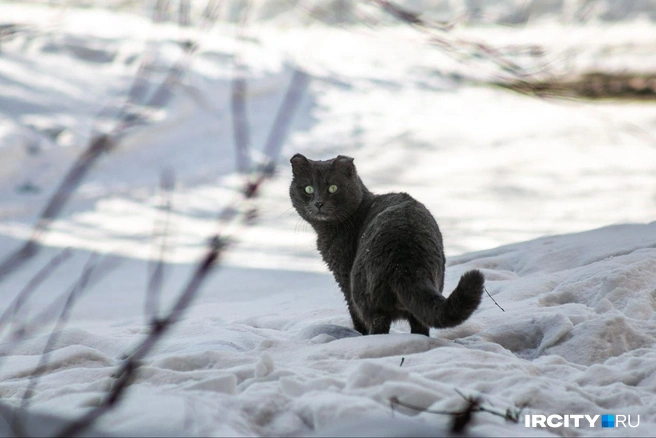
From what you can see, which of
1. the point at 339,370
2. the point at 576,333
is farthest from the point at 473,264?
the point at 339,370

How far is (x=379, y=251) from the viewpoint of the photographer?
8.55 ft

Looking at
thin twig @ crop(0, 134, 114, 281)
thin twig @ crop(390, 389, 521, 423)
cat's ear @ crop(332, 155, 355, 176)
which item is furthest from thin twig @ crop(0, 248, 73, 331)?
cat's ear @ crop(332, 155, 355, 176)

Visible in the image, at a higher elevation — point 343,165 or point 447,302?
point 343,165

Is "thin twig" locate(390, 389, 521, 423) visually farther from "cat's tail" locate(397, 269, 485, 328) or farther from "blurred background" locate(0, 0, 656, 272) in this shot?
"blurred background" locate(0, 0, 656, 272)

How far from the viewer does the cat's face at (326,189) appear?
3084mm

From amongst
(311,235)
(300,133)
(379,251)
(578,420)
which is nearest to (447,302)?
(379,251)

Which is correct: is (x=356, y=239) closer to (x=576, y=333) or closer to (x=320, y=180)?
(x=320, y=180)

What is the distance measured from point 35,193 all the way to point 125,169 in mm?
934

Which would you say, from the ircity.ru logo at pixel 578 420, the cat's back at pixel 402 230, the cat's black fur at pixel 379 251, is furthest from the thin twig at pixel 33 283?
the cat's back at pixel 402 230

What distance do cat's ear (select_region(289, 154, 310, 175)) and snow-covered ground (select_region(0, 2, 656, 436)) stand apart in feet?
1.53

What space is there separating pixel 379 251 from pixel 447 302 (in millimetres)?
422

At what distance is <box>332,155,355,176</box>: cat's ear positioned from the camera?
3.13 m

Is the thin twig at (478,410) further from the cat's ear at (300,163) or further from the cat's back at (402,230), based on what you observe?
the cat's ear at (300,163)

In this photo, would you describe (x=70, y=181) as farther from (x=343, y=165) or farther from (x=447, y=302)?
(x=343, y=165)
